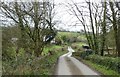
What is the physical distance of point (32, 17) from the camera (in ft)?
106

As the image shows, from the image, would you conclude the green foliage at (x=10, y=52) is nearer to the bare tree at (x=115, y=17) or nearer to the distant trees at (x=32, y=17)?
the distant trees at (x=32, y=17)

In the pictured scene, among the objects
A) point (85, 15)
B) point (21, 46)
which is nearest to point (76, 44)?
point (85, 15)

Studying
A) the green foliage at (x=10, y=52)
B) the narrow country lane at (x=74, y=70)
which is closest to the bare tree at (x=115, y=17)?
the narrow country lane at (x=74, y=70)

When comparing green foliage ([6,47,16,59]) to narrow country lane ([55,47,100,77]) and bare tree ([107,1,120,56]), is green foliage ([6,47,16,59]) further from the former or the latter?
bare tree ([107,1,120,56])

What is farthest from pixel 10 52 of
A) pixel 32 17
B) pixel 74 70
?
pixel 32 17

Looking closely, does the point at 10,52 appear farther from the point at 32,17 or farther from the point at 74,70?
the point at 32,17

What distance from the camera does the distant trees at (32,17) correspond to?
30.1 metres

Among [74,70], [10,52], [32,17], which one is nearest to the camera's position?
[10,52]

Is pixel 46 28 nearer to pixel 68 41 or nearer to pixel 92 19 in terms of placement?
pixel 92 19

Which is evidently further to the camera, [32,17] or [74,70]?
[32,17]

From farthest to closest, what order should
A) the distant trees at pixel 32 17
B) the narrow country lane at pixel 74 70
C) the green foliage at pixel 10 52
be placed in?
the distant trees at pixel 32 17 → the narrow country lane at pixel 74 70 → the green foliage at pixel 10 52

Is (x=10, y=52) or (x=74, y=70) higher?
(x=10, y=52)

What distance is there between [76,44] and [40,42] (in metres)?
90.6

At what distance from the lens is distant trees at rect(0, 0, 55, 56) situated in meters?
30.1
